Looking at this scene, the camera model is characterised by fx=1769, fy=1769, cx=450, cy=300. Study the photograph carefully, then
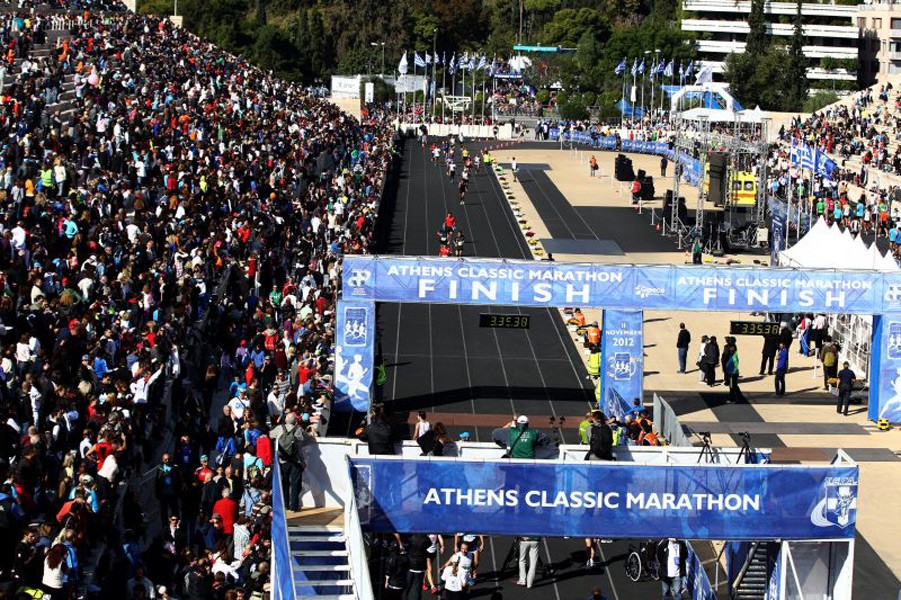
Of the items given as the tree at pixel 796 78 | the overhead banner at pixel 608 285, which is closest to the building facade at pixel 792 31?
the tree at pixel 796 78

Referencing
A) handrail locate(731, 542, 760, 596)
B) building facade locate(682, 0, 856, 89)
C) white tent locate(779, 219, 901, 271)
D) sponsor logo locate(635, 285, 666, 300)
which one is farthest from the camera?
building facade locate(682, 0, 856, 89)

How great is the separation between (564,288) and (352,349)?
13.8 ft

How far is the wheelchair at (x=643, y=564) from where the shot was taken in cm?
2466

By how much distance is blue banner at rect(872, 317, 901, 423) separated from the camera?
3441cm

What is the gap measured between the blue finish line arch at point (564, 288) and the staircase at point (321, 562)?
12871 mm

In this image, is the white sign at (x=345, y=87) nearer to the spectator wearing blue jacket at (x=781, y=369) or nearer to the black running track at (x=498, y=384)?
the black running track at (x=498, y=384)

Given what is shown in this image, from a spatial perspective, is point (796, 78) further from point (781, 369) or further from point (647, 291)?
point (647, 291)

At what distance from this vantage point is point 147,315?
98.0ft

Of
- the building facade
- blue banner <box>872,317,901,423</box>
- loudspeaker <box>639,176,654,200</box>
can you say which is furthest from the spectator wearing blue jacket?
the building facade

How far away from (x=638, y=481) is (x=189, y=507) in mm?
6221

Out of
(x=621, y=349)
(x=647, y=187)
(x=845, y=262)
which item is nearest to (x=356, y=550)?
(x=621, y=349)

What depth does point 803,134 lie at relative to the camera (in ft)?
291

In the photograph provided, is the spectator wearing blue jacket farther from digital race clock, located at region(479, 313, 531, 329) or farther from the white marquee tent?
digital race clock, located at region(479, 313, 531, 329)

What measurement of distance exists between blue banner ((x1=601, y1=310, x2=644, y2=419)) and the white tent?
9.13m
